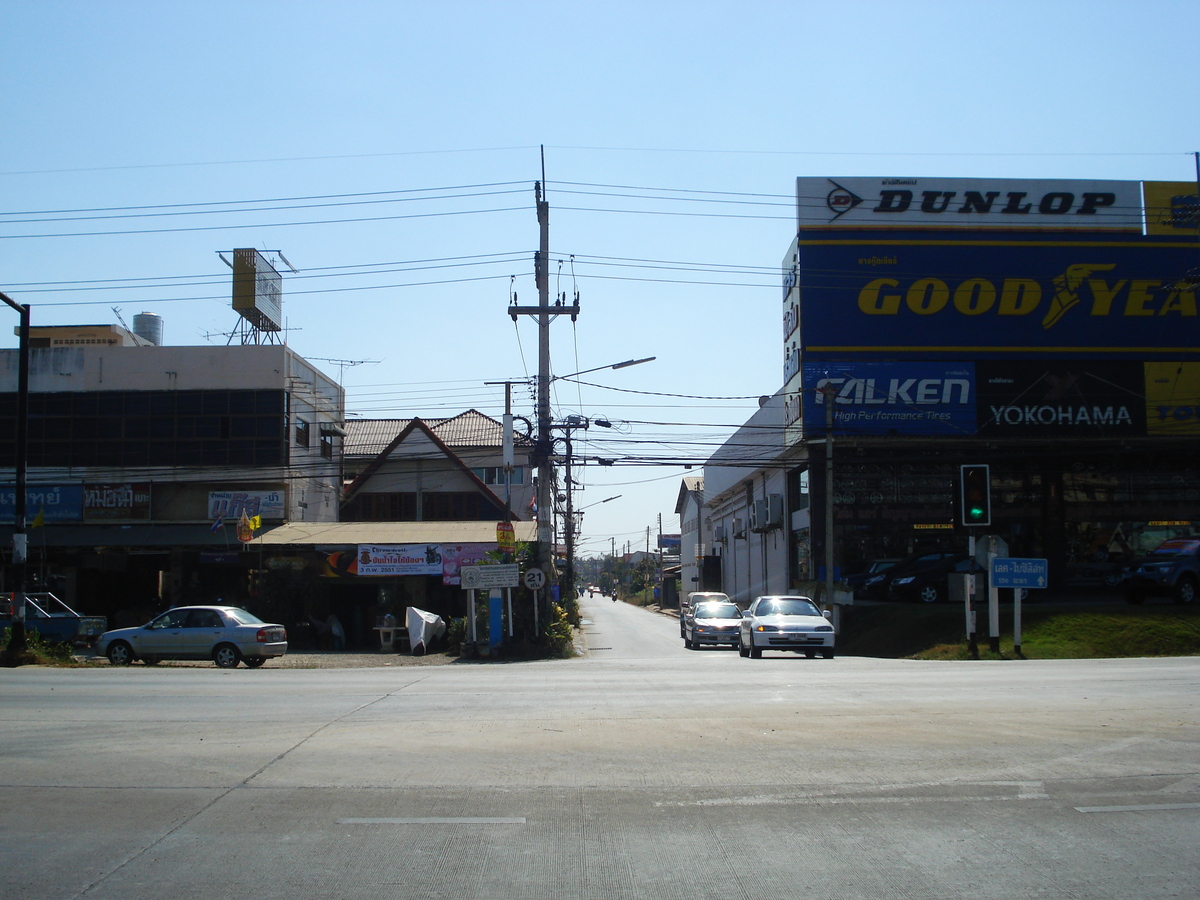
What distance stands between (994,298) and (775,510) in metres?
13.4

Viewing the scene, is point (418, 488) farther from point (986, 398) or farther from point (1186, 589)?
point (1186, 589)

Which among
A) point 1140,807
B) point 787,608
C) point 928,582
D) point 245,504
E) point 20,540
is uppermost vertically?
point 245,504

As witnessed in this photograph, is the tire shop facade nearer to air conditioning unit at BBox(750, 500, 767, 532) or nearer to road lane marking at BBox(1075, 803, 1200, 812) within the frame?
air conditioning unit at BBox(750, 500, 767, 532)

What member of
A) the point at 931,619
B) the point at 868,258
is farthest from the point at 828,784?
the point at 868,258

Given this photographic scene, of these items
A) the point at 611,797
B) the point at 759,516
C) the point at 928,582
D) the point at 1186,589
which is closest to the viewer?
the point at 611,797

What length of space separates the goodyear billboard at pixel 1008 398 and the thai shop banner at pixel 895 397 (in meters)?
0.04

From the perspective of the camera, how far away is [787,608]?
25625 mm

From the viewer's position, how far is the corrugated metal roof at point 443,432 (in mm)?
61094

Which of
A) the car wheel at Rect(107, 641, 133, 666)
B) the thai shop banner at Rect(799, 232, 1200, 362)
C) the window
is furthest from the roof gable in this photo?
the car wheel at Rect(107, 641, 133, 666)

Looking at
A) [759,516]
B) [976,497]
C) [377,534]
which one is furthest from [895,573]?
[377,534]

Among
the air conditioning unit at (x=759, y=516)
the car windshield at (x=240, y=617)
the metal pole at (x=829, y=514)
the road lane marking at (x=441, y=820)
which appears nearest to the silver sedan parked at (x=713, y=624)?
the metal pole at (x=829, y=514)

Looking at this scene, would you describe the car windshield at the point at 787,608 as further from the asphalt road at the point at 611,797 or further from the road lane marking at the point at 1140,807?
the road lane marking at the point at 1140,807

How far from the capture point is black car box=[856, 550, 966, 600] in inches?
1371

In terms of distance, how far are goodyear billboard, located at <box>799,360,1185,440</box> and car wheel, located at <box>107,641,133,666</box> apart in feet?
81.9
